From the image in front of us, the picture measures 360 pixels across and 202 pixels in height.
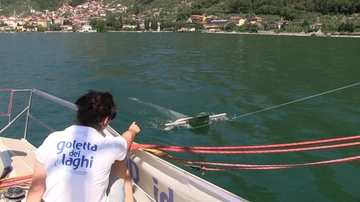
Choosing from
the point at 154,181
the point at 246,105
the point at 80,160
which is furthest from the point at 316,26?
the point at 80,160

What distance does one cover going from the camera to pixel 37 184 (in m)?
2.90

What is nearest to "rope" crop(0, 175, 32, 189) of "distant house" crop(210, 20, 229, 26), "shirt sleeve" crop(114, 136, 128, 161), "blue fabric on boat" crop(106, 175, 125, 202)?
"blue fabric on boat" crop(106, 175, 125, 202)

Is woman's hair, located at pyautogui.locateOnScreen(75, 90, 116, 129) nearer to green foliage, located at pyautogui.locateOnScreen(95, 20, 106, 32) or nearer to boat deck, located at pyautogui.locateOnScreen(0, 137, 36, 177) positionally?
boat deck, located at pyautogui.locateOnScreen(0, 137, 36, 177)

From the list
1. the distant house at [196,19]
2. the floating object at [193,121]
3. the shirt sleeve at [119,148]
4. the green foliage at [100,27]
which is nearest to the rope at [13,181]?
the shirt sleeve at [119,148]

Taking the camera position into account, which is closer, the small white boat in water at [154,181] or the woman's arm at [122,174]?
the small white boat in water at [154,181]

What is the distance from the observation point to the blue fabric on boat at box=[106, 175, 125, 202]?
3.12 metres

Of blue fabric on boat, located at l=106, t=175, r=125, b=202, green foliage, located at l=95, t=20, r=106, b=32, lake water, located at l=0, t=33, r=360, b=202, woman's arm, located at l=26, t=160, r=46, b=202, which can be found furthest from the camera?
green foliage, located at l=95, t=20, r=106, b=32

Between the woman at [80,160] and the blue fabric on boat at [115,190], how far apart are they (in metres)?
0.17

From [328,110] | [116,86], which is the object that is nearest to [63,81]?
A: [116,86]

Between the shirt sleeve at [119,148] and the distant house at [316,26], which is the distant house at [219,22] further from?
the shirt sleeve at [119,148]

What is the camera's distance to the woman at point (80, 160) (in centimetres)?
275

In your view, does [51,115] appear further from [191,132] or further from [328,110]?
[328,110]

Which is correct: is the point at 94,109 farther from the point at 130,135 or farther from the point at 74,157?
the point at 130,135

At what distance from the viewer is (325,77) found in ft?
82.0
